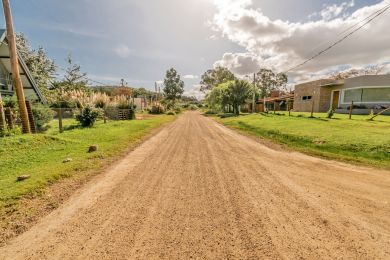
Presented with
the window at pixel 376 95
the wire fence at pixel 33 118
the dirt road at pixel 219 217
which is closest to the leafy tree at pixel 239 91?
the window at pixel 376 95

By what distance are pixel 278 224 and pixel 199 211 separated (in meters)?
1.27

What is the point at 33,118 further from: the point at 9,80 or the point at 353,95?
the point at 353,95

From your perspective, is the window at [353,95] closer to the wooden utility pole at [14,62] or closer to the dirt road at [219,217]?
the dirt road at [219,217]

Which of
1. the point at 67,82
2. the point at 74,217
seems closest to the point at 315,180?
the point at 74,217

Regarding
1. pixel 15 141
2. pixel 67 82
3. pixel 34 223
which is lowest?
pixel 34 223

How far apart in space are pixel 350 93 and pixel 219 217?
92.7 feet

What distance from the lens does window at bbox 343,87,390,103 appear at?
21828 millimetres

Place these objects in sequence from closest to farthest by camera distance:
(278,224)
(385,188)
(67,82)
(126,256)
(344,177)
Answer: (126,256) < (278,224) < (385,188) < (344,177) < (67,82)

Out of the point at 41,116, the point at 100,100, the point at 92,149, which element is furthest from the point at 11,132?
the point at 100,100

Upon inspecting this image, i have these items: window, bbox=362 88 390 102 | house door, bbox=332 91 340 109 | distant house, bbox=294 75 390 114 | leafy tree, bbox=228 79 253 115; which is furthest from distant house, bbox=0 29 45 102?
house door, bbox=332 91 340 109

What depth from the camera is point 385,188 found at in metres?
4.79

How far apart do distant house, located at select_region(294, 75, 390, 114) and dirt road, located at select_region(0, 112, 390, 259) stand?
17504 millimetres

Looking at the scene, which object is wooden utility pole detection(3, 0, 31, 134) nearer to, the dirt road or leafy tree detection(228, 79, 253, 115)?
the dirt road

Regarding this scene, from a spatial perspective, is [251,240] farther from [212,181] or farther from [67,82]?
[67,82]
